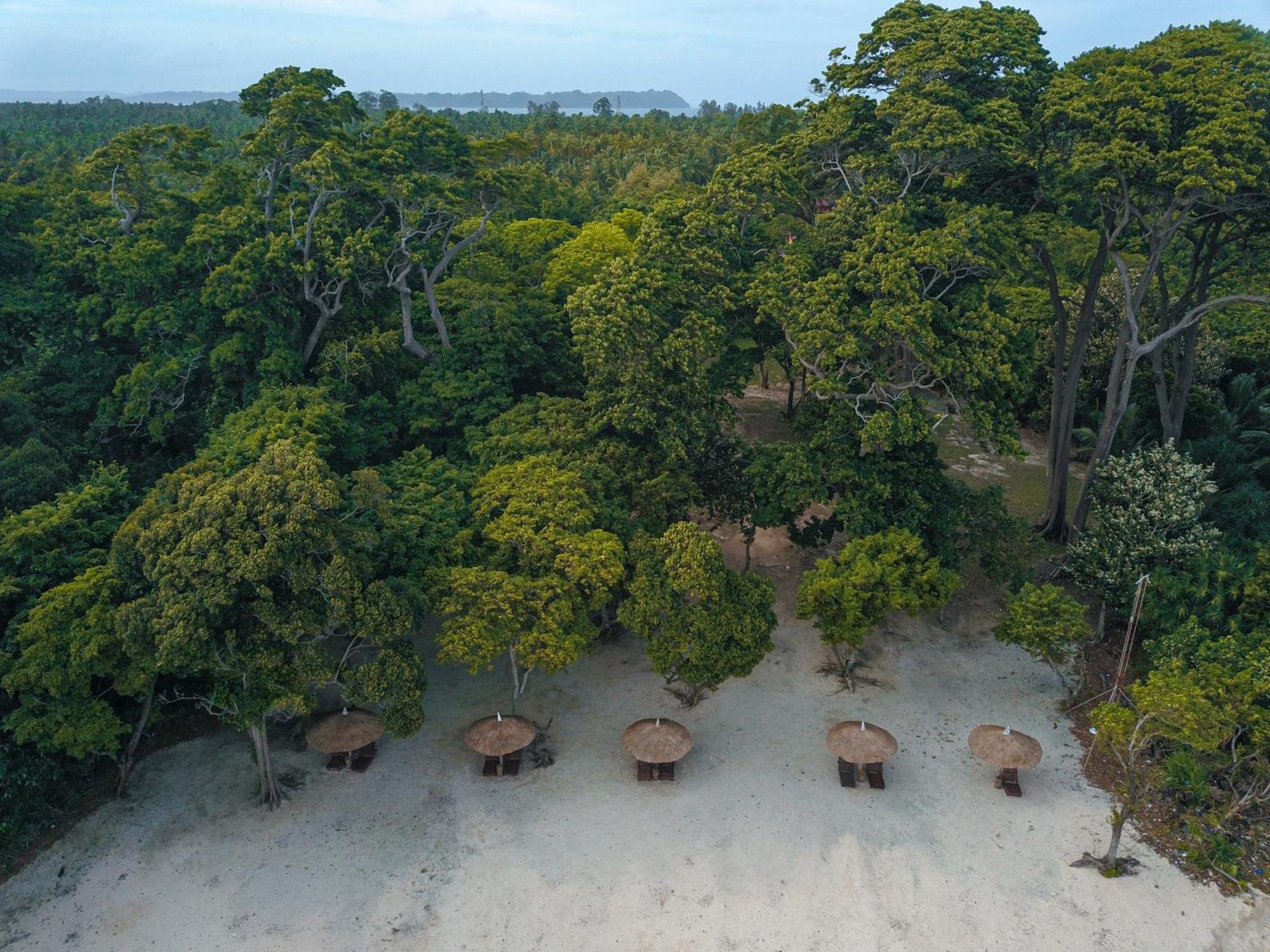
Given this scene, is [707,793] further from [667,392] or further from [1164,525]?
[1164,525]

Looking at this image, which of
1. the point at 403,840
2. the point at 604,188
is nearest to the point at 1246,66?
the point at 403,840

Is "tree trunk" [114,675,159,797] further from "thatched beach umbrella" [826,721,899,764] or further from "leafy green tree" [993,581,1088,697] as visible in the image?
"leafy green tree" [993,581,1088,697]

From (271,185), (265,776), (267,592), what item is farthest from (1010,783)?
(271,185)

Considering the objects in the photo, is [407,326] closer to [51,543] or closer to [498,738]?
[51,543]

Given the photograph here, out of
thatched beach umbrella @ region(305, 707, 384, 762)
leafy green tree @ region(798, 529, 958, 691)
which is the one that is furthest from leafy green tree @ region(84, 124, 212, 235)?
leafy green tree @ region(798, 529, 958, 691)

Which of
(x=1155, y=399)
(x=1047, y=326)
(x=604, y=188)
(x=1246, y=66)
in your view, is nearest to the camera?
(x=1246, y=66)

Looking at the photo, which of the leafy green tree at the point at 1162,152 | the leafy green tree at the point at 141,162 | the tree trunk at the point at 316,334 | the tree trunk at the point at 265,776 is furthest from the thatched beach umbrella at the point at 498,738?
the leafy green tree at the point at 141,162
